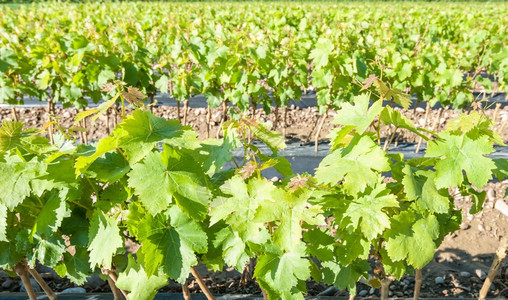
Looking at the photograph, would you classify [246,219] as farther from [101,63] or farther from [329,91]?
[329,91]

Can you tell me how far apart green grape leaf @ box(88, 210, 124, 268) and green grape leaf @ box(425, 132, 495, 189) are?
1.16m

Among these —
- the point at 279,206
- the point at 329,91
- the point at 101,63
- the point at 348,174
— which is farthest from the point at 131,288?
the point at 329,91

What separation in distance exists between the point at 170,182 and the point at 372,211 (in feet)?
2.25

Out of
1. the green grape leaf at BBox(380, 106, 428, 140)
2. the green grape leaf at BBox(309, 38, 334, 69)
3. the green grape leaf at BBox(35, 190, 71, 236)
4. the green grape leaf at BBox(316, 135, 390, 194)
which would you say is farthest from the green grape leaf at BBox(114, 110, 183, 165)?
the green grape leaf at BBox(309, 38, 334, 69)

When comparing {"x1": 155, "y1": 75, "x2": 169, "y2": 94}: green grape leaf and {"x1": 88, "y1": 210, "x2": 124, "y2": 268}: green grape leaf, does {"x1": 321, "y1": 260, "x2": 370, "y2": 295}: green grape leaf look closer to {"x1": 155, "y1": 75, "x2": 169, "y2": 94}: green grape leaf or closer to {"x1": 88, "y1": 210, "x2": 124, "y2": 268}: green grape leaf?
→ {"x1": 88, "y1": 210, "x2": 124, "y2": 268}: green grape leaf

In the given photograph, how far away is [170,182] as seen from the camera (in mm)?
1268

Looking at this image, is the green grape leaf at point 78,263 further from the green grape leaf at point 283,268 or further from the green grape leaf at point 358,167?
the green grape leaf at point 358,167

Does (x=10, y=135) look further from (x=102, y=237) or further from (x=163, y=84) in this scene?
(x=163, y=84)

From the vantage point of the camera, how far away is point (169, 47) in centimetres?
548

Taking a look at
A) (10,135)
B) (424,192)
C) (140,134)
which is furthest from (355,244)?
(10,135)

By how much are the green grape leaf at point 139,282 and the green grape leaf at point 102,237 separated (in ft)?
0.65

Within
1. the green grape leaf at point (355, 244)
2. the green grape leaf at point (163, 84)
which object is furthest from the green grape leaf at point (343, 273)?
the green grape leaf at point (163, 84)

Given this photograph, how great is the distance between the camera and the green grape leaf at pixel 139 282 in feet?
5.34

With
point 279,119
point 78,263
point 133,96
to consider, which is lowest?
point 279,119
